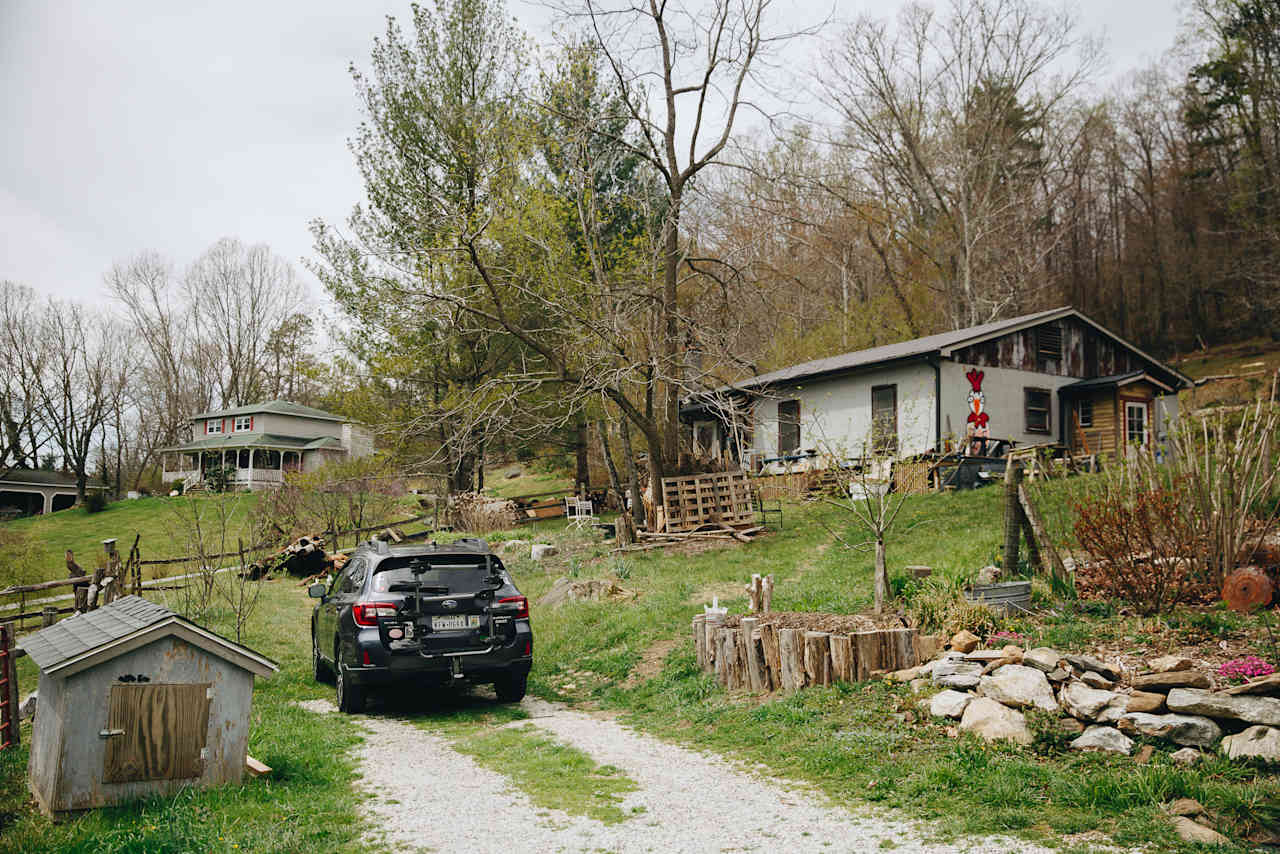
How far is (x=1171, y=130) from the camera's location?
4344 centimetres

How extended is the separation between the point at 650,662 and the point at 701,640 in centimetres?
119

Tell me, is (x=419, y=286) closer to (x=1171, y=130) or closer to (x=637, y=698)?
(x=637, y=698)

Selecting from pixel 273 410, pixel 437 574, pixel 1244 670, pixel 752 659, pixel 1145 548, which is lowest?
pixel 752 659

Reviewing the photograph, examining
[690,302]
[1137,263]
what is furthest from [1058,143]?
[690,302]

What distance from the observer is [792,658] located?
8211mm

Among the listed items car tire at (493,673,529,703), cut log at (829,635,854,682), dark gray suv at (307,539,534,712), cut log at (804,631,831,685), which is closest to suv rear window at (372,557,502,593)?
dark gray suv at (307,539,534,712)

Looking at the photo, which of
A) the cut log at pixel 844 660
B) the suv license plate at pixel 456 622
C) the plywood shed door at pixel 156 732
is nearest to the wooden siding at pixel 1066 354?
the cut log at pixel 844 660

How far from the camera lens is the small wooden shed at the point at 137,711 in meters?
5.34

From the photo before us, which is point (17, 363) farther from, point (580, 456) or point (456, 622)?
point (456, 622)

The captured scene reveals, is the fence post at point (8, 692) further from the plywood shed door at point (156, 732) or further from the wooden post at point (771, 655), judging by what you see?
the wooden post at point (771, 655)

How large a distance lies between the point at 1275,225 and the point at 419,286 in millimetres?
32144

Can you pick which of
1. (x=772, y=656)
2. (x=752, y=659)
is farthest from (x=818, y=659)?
(x=752, y=659)

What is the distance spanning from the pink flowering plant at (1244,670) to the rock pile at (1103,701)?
0.33m

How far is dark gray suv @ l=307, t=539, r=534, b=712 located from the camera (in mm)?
8562
